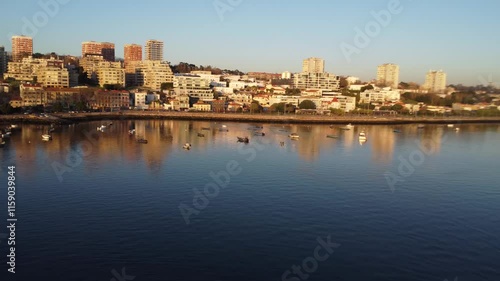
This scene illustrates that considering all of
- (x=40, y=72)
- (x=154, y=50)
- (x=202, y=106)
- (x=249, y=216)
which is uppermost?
(x=154, y=50)

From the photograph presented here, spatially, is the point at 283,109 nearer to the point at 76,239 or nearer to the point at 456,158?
the point at 456,158

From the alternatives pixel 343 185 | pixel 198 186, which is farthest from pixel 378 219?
pixel 198 186

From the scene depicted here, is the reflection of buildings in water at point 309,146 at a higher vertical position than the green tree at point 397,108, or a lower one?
lower

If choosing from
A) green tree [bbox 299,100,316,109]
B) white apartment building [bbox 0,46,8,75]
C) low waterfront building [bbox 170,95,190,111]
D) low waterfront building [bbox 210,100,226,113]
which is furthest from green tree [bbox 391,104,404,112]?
white apartment building [bbox 0,46,8,75]

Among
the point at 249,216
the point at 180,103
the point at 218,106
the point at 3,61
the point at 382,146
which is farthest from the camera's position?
the point at 3,61

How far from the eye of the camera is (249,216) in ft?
17.6

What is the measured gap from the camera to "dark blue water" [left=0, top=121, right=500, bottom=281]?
13.1 feet

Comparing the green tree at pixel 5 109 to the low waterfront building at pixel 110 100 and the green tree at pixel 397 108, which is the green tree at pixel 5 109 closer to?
the low waterfront building at pixel 110 100

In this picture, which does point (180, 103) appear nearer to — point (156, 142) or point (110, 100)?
point (110, 100)

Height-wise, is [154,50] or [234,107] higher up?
[154,50]

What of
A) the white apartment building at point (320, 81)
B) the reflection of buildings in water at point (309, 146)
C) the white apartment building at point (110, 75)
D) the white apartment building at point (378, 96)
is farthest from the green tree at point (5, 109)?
the white apartment building at point (320, 81)

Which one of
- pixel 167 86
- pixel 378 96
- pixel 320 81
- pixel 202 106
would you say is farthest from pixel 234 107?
pixel 320 81

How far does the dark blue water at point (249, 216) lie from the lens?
13.1 ft

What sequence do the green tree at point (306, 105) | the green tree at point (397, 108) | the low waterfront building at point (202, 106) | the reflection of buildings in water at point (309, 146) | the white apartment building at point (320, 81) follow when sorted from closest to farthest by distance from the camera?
the reflection of buildings in water at point (309, 146) < the low waterfront building at point (202, 106) < the green tree at point (306, 105) < the green tree at point (397, 108) < the white apartment building at point (320, 81)
